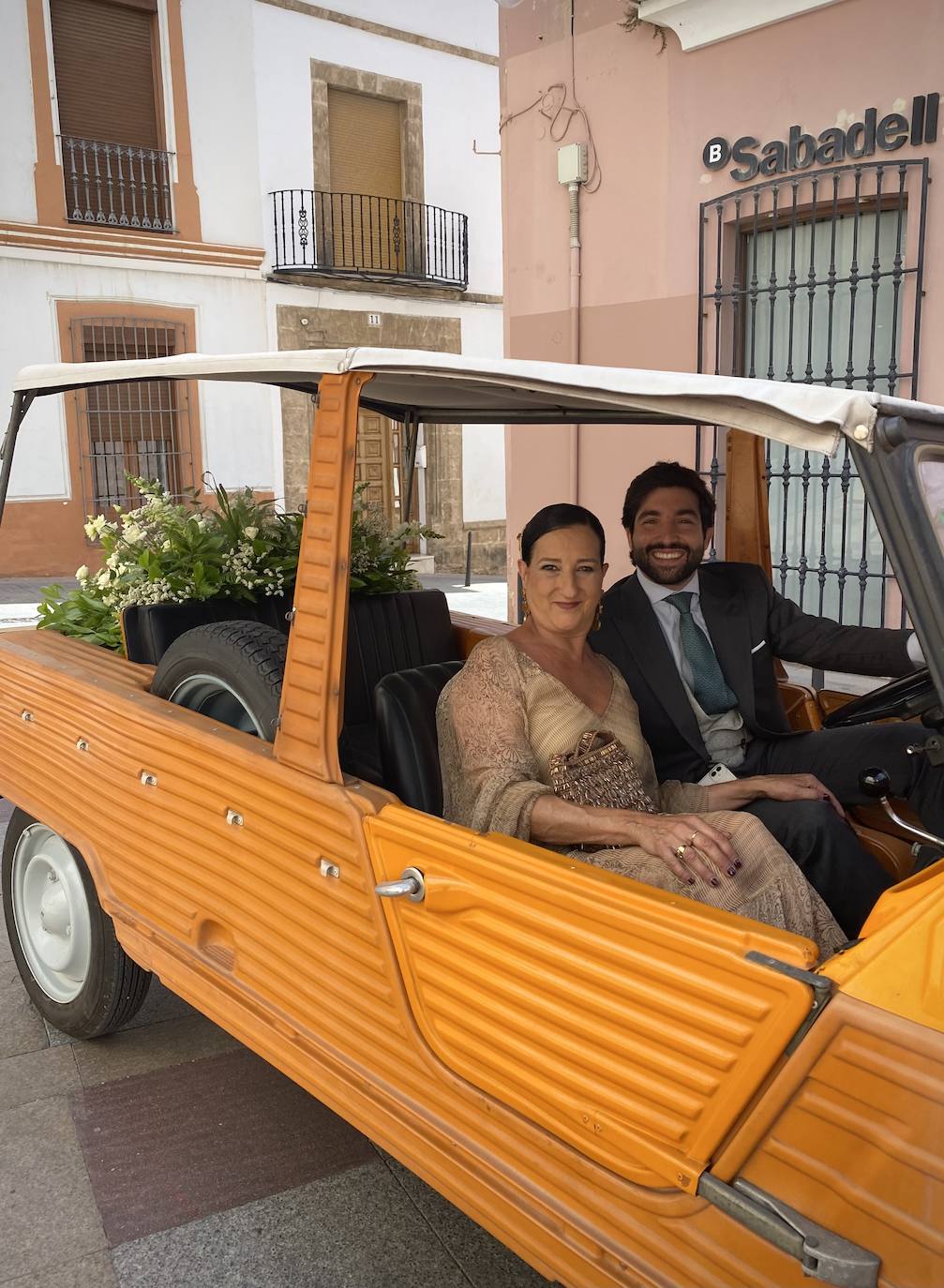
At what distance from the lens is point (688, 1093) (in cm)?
157

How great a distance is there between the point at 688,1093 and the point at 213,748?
1264 millimetres

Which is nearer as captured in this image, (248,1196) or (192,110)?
(248,1196)

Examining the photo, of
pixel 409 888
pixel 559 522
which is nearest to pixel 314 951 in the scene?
pixel 409 888

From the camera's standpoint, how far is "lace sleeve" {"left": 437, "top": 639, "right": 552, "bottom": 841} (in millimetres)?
2322

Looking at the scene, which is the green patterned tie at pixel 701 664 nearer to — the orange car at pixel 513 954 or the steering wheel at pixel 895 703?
the steering wheel at pixel 895 703

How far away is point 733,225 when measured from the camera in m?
7.08

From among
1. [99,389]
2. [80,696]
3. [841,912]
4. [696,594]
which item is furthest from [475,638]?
[99,389]

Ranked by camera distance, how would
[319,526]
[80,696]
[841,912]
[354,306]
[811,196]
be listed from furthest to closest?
[354,306], [811,196], [80,696], [841,912], [319,526]

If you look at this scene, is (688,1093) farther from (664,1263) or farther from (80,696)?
(80,696)

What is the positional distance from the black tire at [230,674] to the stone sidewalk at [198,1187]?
107 cm

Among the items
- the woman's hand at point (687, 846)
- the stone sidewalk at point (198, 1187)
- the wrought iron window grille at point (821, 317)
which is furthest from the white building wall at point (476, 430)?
the woman's hand at point (687, 846)

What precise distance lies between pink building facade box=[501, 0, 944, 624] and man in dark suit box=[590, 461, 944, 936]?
2917 millimetres

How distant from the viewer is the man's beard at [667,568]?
317 centimetres

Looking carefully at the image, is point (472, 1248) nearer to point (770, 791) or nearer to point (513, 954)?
point (513, 954)
